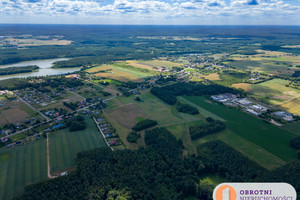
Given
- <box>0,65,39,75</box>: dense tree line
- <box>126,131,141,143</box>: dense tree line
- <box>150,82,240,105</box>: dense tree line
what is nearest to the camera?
<box>126,131,141,143</box>: dense tree line

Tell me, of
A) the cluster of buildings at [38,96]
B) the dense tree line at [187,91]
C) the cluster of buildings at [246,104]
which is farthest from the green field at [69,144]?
the cluster of buildings at [246,104]

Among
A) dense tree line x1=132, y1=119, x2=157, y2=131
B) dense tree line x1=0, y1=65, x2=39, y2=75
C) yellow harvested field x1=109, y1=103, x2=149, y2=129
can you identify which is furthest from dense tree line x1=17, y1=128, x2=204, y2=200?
dense tree line x1=0, y1=65, x2=39, y2=75

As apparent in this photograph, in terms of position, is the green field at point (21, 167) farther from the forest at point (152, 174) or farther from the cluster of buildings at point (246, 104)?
the cluster of buildings at point (246, 104)

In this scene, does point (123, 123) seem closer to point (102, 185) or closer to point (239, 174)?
point (102, 185)

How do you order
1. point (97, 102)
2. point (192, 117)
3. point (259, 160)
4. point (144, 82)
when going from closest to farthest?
point (259, 160) → point (192, 117) → point (97, 102) → point (144, 82)

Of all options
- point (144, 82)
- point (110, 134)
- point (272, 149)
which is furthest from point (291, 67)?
point (110, 134)

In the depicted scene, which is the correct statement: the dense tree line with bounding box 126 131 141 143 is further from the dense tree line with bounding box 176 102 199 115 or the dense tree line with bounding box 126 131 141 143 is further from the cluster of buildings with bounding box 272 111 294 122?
the cluster of buildings with bounding box 272 111 294 122
